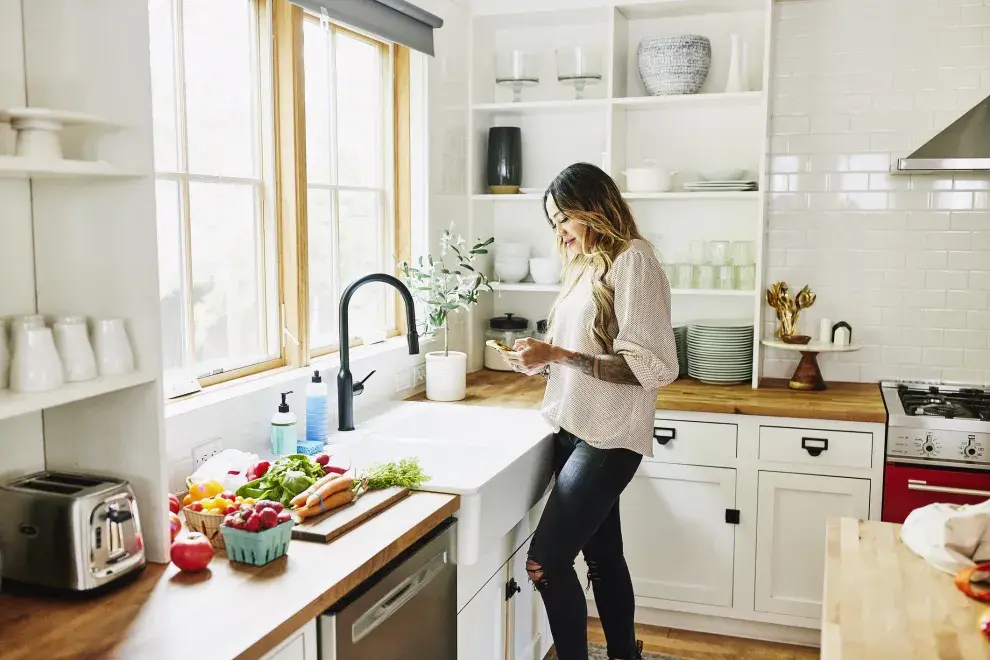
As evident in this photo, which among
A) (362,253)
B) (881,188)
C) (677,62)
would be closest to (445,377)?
→ (362,253)

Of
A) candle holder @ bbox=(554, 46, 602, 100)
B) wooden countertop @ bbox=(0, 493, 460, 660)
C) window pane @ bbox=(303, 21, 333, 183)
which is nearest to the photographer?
wooden countertop @ bbox=(0, 493, 460, 660)

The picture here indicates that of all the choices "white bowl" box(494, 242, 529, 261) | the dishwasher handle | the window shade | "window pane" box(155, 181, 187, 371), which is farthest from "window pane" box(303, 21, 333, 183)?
the dishwasher handle

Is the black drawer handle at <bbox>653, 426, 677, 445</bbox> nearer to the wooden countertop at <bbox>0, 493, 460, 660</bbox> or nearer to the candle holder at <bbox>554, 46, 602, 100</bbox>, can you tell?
the candle holder at <bbox>554, 46, 602, 100</bbox>

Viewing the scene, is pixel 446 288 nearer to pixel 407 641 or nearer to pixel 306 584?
pixel 407 641

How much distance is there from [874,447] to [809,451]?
0.22m

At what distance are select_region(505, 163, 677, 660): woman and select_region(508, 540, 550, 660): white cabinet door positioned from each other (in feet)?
0.62

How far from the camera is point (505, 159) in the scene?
412 cm

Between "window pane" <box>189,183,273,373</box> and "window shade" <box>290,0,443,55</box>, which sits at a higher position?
"window shade" <box>290,0,443,55</box>

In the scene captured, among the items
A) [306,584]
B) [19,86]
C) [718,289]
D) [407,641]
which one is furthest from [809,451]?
[19,86]

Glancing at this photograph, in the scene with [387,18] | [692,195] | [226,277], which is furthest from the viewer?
[692,195]

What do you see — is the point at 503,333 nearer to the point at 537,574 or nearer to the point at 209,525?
the point at 537,574

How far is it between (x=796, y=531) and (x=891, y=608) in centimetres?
172

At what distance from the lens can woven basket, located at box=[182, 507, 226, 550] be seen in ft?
6.22

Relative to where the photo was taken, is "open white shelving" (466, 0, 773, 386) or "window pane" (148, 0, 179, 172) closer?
"window pane" (148, 0, 179, 172)
